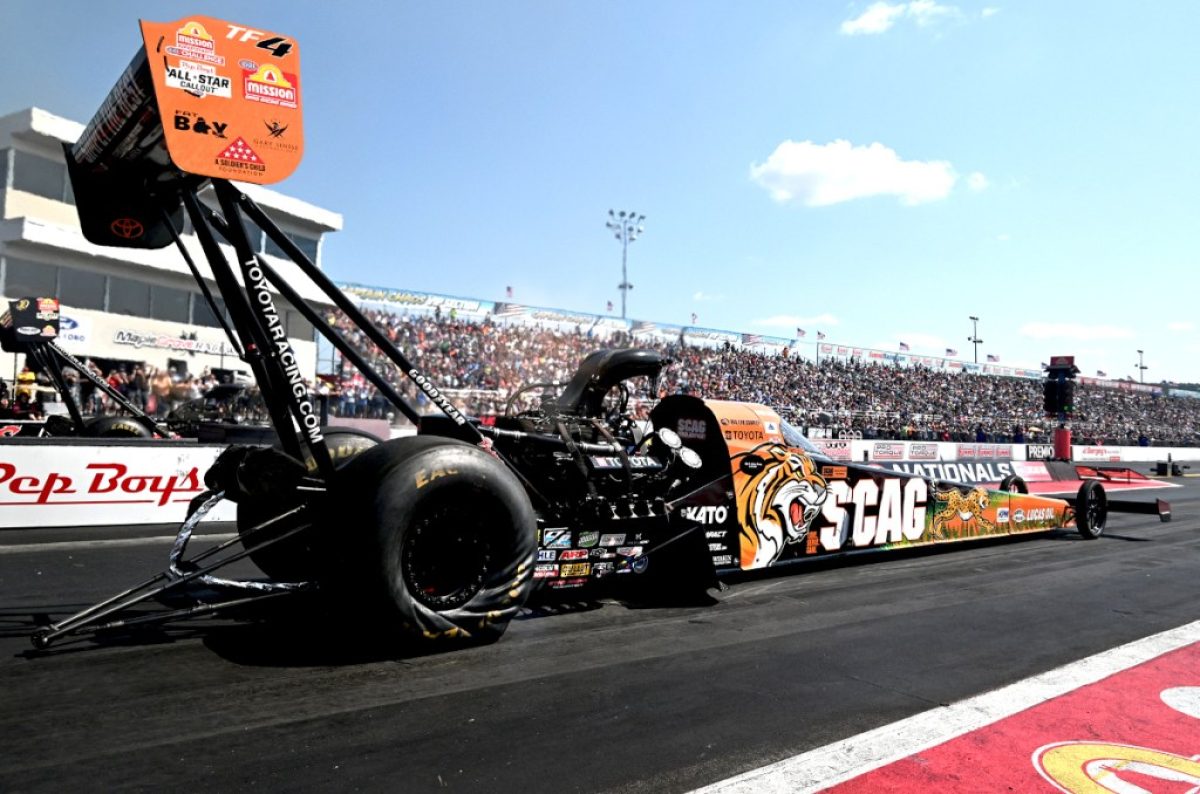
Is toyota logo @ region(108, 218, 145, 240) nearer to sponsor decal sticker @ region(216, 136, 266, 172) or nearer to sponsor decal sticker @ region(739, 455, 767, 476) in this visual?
sponsor decal sticker @ region(216, 136, 266, 172)

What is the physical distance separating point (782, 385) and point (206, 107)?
1444 inches

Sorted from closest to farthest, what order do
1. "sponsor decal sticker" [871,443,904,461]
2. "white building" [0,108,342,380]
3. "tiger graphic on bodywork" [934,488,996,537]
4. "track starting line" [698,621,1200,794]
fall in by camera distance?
"track starting line" [698,621,1200,794], "tiger graphic on bodywork" [934,488,996,537], "white building" [0,108,342,380], "sponsor decal sticker" [871,443,904,461]

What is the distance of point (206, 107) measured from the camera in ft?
14.2

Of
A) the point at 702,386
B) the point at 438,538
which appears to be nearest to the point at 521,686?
Answer: the point at 438,538

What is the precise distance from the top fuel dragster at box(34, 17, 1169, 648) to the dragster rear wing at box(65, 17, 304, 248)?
1 centimetres

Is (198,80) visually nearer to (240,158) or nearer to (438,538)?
(240,158)

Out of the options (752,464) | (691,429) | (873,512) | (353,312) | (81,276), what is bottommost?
(873,512)

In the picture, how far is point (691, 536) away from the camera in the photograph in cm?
634

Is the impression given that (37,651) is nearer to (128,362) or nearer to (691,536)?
(691,536)

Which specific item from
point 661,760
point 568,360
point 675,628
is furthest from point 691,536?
point 568,360

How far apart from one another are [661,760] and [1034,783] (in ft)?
4.92

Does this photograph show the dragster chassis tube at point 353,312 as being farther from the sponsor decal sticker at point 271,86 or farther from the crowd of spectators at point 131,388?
the crowd of spectators at point 131,388

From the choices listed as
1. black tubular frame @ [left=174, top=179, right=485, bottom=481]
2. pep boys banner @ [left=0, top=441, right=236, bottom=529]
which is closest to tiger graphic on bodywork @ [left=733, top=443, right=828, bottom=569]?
black tubular frame @ [left=174, top=179, right=485, bottom=481]

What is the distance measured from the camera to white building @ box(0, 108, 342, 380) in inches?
1039
